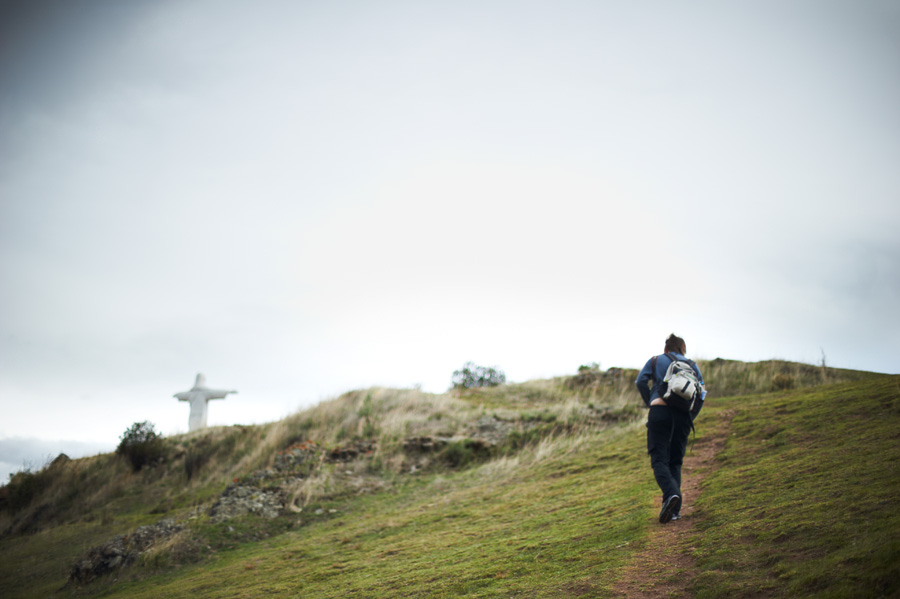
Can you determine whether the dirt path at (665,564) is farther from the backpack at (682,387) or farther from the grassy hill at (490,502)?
the backpack at (682,387)

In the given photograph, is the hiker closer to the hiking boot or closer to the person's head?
the hiking boot

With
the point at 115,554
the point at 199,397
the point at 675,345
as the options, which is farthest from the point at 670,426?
the point at 199,397

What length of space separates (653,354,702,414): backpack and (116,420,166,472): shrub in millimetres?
18618

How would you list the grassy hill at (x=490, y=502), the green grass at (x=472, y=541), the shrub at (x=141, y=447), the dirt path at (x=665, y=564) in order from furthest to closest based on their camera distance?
the shrub at (x=141, y=447)
the green grass at (x=472, y=541)
the grassy hill at (x=490, y=502)
the dirt path at (x=665, y=564)

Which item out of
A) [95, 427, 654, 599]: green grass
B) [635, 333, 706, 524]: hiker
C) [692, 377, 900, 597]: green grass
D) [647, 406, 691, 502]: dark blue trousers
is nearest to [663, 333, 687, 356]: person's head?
[635, 333, 706, 524]: hiker

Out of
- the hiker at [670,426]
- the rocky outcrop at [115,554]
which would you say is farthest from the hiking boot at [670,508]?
the rocky outcrop at [115,554]

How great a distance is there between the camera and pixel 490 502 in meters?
9.33

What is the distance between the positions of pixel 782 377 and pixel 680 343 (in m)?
10.5

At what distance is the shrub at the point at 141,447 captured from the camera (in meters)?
18.1

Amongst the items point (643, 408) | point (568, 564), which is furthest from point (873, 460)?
point (643, 408)

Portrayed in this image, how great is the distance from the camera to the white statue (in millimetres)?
25828

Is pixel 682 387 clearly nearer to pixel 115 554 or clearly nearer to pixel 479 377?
pixel 115 554

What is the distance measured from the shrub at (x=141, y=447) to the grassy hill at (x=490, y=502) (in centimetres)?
30

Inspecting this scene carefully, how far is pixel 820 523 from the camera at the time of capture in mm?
4082
